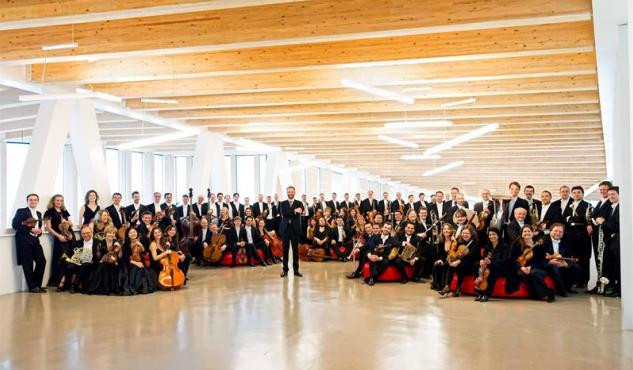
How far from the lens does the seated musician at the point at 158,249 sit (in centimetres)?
783

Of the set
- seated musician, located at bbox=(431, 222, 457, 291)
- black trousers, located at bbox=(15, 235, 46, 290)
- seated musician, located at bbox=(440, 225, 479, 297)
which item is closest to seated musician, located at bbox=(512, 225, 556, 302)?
seated musician, located at bbox=(440, 225, 479, 297)

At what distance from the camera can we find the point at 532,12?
18.6ft

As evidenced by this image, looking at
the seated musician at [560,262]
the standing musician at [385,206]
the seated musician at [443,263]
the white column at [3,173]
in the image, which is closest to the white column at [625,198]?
the seated musician at [560,262]

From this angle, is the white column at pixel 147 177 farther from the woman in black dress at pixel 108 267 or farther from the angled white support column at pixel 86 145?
the woman in black dress at pixel 108 267

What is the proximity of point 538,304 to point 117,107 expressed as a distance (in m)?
8.16

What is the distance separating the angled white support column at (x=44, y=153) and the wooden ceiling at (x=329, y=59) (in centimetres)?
55

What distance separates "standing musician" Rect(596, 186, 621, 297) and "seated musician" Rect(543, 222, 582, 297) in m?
0.36

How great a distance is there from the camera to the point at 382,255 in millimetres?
8531

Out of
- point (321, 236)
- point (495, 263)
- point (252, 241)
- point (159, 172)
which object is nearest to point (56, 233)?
point (252, 241)

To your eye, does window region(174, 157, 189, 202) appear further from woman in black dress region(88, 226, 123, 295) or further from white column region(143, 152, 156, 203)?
woman in black dress region(88, 226, 123, 295)

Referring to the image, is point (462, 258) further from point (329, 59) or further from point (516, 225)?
point (329, 59)

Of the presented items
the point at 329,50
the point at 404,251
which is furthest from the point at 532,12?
the point at 404,251

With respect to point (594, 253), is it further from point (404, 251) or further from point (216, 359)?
point (216, 359)

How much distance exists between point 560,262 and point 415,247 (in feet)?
7.21
